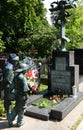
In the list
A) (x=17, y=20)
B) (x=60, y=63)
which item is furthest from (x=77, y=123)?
(x=17, y=20)

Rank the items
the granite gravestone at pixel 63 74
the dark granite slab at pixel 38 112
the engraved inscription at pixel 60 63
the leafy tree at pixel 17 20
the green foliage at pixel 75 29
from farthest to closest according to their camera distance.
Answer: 1. the green foliage at pixel 75 29
2. the leafy tree at pixel 17 20
3. the engraved inscription at pixel 60 63
4. the granite gravestone at pixel 63 74
5. the dark granite slab at pixel 38 112

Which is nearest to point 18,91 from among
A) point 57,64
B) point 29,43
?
point 57,64

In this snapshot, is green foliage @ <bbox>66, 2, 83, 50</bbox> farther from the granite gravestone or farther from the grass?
the grass

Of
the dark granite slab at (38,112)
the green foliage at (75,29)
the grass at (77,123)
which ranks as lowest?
the grass at (77,123)

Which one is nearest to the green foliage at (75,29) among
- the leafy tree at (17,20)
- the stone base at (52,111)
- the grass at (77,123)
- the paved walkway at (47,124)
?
→ the leafy tree at (17,20)

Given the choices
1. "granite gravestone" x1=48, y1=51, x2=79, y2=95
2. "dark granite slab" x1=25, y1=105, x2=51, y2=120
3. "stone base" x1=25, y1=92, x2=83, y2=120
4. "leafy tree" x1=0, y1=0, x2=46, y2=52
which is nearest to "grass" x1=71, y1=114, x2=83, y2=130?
"stone base" x1=25, y1=92, x2=83, y2=120

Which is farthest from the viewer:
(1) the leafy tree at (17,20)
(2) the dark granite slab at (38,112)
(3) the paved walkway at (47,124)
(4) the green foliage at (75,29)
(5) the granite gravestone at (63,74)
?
(4) the green foliage at (75,29)

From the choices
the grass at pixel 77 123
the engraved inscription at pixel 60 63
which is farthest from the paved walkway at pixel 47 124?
the engraved inscription at pixel 60 63

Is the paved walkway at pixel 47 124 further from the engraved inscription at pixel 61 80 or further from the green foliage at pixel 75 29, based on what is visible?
the green foliage at pixel 75 29

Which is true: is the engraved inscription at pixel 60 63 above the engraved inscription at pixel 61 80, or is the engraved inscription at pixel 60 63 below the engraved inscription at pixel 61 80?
above

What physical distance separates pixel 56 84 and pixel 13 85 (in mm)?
3848

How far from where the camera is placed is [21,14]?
24281 millimetres

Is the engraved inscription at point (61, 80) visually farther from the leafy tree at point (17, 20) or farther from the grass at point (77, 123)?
the leafy tree at point (17, 20)

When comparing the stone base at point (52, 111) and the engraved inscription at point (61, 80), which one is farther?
the engraved inscription at point (61, 80)
